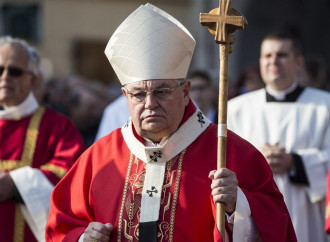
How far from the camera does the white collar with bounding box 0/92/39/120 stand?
680 centimetres

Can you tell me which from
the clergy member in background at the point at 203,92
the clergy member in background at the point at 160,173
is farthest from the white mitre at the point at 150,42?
the clergy member in background at the point at 203,92

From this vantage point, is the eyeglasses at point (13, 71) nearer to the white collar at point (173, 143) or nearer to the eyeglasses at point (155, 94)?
the white collar at point (173, 143)

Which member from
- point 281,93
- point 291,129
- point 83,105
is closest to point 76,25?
point 83,105

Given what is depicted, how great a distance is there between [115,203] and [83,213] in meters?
0.25

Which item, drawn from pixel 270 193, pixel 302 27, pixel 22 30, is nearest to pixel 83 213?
pixel 270 193

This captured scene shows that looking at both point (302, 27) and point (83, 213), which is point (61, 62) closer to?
point (302, 27)

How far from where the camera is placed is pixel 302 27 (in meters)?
20.0

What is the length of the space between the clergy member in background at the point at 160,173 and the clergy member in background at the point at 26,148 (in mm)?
1017

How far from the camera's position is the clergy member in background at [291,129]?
23.2ft

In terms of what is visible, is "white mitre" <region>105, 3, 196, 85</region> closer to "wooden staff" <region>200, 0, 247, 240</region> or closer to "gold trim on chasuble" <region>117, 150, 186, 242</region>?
"wooden staff" <region>200, 0, 247, 240</region>

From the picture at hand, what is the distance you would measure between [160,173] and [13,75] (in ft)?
6.70

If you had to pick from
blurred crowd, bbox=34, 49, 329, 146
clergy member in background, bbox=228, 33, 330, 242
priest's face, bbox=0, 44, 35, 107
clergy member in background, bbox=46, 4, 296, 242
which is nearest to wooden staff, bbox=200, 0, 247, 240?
clergy member in background, bbox=46, 4, 296, 242

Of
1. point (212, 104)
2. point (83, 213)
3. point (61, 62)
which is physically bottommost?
point (83, 213)

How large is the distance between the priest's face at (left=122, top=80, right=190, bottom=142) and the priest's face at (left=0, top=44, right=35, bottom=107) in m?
1.82
